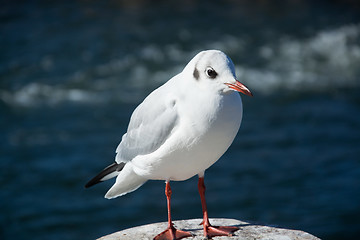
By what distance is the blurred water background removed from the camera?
37.3ft

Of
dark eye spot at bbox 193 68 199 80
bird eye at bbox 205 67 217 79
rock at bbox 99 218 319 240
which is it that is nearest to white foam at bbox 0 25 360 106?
rock at bbox 99 218 319 240

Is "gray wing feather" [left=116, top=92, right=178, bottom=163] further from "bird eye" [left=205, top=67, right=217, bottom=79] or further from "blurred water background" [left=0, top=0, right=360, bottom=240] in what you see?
"blurred water background" [left=0, top=0, right=360, bottom=240]

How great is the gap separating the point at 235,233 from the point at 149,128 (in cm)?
138

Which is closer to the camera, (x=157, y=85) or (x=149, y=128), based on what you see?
(x=149, y=128)

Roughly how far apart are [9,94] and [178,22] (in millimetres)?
6707

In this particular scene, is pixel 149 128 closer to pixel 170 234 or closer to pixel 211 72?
pixel 211 72

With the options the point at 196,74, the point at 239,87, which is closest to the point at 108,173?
the point at 196,74

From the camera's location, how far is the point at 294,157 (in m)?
12.6

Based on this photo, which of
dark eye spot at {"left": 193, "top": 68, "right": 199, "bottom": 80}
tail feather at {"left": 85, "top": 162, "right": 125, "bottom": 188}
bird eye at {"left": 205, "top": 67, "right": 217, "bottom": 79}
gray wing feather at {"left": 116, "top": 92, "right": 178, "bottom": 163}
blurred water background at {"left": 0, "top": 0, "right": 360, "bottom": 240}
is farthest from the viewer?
blurred water background at {"left": 0, "top": 0, "right": 360, "bottom": 240}

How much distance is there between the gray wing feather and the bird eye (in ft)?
1.48

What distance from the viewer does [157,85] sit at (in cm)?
1588

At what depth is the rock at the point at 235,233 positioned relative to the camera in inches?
216

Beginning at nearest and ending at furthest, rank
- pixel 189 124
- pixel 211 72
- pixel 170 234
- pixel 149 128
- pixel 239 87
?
pixel 239 87 < pixel 211 72 < pixel 189 124 < pixel 149 128 < pixel 170 234

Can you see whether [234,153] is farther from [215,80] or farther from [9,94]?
[215,80]
